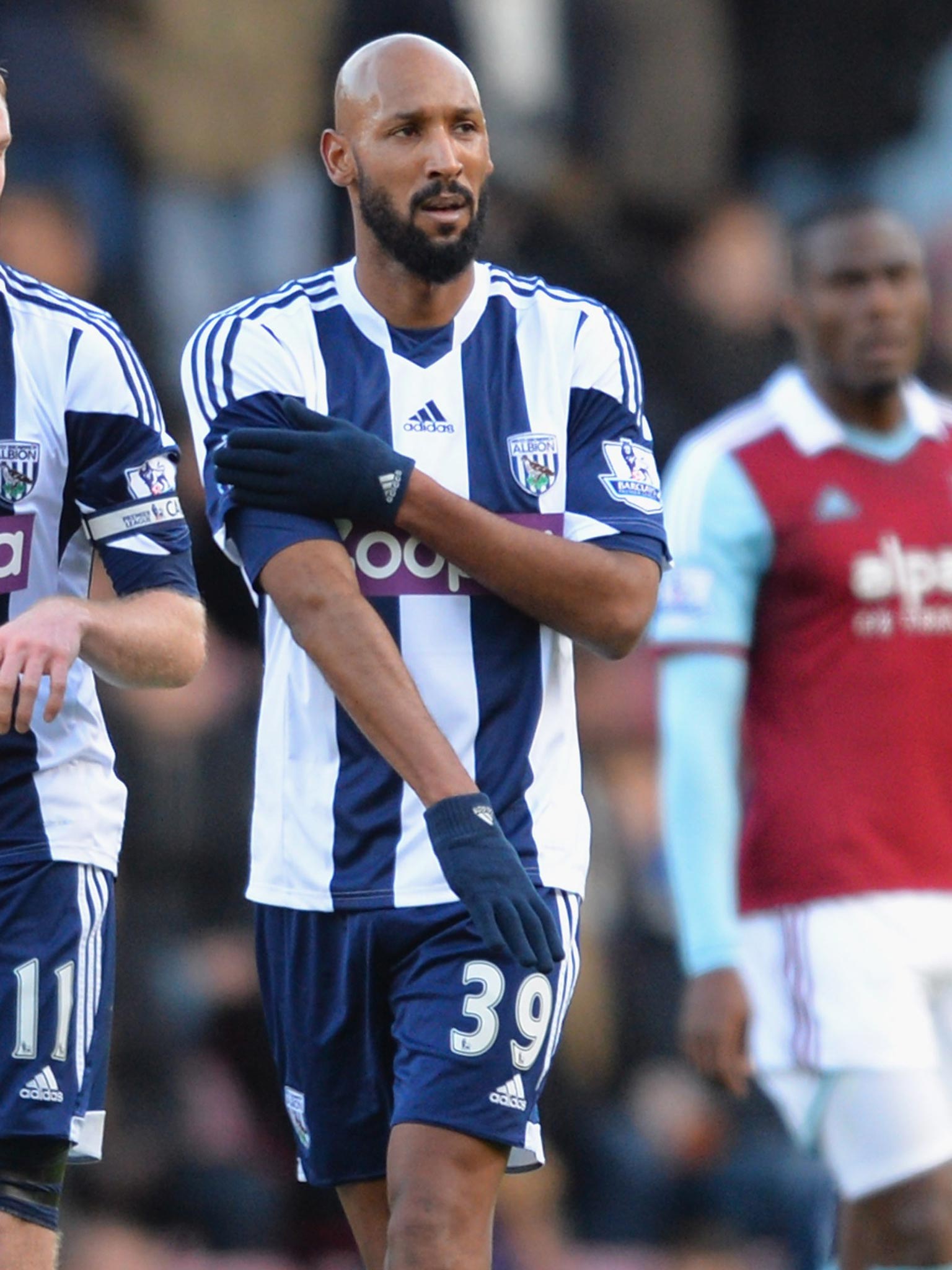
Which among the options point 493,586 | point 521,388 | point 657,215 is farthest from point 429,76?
point 657,215

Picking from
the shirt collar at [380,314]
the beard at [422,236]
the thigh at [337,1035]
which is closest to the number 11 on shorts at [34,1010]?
the thigh at [337,1035]

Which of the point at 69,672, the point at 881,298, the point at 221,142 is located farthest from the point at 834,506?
the point at 221,142

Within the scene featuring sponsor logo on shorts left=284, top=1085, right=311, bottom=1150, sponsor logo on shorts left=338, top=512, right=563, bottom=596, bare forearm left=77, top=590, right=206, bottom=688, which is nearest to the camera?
bare forearm left=77, top=590, right=206, bottom=688

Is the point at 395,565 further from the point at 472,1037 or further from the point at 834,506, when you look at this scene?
the point at 834,506

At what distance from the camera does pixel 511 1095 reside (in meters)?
4.60

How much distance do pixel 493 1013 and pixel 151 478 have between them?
1.14 meters

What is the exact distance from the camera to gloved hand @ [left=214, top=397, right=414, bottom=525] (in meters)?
4.61

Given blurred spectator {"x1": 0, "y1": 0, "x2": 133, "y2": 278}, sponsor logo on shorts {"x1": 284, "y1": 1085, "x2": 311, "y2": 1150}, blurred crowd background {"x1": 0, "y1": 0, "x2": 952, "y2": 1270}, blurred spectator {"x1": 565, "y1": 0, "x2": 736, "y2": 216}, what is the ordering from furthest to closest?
blurred spectator {"x1": 565, "y1": 0, "x2": 736, "y2": 216}, blurred spectator {"x1": 0, "y1": 0, "x2": 133, "y2": 278}, blurred crowd background {"x1": 0, "y1": 0, "x2": 952, "y2": 1270}, sponsor logo on shorts {"x1": 284, "y1": 1085, "x2": 311, "y2": 1150}

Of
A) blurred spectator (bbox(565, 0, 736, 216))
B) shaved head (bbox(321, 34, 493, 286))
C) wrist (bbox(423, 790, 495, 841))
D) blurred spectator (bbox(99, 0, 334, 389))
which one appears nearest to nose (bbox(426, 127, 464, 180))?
shaved head (bbox(321, 34, 493, 286))

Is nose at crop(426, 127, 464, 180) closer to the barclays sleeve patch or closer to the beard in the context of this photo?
the beard

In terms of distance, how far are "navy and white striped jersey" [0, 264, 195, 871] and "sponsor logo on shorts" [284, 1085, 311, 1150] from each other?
1.92 ft

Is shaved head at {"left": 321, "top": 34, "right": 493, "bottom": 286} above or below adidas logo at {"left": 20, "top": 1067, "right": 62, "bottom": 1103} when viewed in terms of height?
above

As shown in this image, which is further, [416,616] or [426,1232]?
[416,616]

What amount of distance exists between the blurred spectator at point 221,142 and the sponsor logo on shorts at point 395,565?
471 cm
